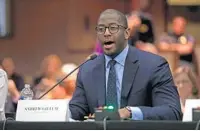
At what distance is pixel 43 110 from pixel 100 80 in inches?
31.0

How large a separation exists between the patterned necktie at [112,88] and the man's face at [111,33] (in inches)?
6.3

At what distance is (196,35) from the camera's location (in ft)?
41.2

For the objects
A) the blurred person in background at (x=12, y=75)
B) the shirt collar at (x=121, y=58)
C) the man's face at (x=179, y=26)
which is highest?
the man's face at (x=179, y=26)

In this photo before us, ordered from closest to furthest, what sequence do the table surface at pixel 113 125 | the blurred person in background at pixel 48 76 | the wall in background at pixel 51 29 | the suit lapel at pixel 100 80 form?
the table surface at pixel 113 125, the suit lapel at pixel 100 80, the blurred person in background at pixel 48 76, the wall in background at pixel 51 29

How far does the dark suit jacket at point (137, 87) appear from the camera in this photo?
5844mm

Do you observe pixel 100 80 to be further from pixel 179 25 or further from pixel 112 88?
pixel 179 25

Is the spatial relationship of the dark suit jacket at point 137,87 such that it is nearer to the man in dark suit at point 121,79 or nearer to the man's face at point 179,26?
the man in dark suit at point 121,79

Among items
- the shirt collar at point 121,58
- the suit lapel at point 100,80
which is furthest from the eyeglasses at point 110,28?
the suit lapel at point 100,80

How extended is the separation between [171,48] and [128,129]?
20.8 feet

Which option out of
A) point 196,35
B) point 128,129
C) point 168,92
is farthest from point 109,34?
point 196,35

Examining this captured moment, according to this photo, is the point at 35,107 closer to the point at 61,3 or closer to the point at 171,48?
the point at 171,48

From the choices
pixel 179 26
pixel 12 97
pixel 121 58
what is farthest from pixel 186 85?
pixel 121 58

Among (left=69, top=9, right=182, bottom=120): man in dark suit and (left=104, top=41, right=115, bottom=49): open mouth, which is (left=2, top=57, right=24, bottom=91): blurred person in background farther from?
(left=104, top=41, right=115, bottom=49): open mouth

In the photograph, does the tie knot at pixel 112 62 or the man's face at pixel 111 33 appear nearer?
the man's face at pixel 111 33
